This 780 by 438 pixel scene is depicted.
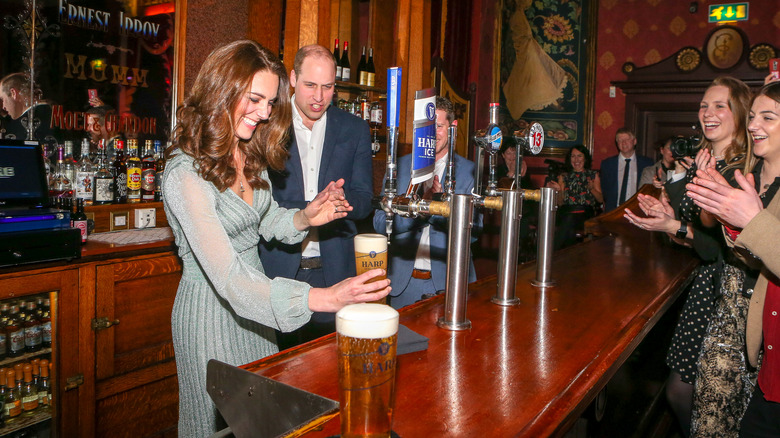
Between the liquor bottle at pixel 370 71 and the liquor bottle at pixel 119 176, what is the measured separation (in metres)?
1.75

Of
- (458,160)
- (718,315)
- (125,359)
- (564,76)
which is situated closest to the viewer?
(718,315)

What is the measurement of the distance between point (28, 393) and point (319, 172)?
4.86 feet

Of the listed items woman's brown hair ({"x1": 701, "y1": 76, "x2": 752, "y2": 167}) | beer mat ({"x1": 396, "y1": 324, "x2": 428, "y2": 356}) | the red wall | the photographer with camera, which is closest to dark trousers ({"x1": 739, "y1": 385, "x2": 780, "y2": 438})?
the photographer with camera

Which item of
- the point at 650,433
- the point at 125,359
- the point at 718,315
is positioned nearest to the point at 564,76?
the point at 650,433

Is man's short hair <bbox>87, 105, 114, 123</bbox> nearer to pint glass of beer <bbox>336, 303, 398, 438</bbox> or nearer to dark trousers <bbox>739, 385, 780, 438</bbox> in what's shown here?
pint glass of beer <bbox>336, 303, 398, 438</bbox>

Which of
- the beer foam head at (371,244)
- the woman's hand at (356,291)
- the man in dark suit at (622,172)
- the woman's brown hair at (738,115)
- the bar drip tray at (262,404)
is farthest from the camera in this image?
the man in dark suit at (622,172)

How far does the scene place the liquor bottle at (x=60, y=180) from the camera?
2.54m

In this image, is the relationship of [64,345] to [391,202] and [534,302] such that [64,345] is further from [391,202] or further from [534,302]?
[534,302]

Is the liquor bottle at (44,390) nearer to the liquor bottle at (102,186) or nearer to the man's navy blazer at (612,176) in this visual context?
the liquor bottle at (102,186)

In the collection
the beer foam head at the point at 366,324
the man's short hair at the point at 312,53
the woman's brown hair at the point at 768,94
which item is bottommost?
the beer foam head at the point at 366,324

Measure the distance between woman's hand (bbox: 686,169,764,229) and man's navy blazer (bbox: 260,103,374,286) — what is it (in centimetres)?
126

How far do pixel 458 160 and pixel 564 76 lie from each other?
6.35 meters

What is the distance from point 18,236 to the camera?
6.40 ft

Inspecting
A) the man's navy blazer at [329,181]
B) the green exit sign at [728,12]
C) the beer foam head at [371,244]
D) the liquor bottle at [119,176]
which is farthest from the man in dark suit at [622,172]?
the beer foam head at [371,244]
